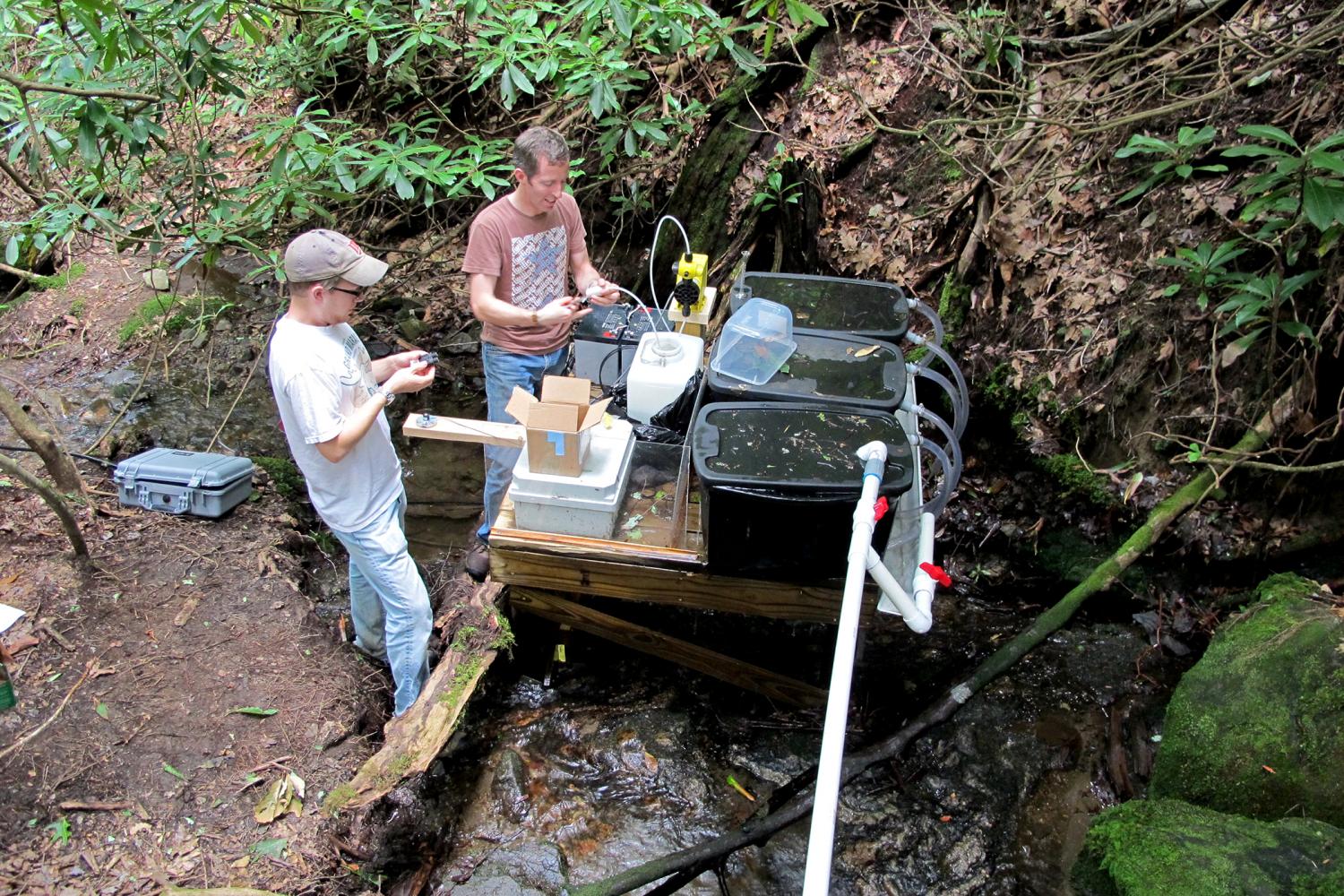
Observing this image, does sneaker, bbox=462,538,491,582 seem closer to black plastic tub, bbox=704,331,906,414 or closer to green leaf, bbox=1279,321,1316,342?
black plastic tub, bbox=704,331,906,414

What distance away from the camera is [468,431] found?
315cm

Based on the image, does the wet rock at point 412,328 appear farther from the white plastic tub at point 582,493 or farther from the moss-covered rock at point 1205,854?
the moss-covered rock at point 1205,854

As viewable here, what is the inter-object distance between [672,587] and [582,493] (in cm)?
51

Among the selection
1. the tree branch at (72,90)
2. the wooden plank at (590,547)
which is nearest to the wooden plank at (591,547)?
the wooden plank at (590,547)

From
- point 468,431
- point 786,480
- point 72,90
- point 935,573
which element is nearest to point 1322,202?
point 935,573

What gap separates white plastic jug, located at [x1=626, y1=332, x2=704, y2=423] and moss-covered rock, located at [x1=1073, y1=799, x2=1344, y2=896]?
213 cm

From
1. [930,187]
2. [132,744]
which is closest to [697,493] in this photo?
[132,744]

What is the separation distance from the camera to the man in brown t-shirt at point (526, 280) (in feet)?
10.7

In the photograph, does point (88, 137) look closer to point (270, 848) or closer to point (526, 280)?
point (526, 280)

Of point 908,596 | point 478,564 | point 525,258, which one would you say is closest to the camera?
point 908,596

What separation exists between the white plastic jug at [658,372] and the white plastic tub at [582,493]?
0.96 ft

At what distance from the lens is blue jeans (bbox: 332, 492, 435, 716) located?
287 cm

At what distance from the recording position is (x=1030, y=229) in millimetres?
4430

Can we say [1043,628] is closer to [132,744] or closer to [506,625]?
[506,625]
